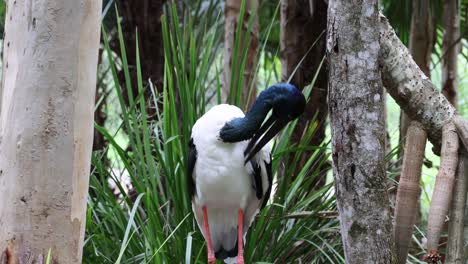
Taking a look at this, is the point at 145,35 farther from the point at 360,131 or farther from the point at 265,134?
the point at 360,131

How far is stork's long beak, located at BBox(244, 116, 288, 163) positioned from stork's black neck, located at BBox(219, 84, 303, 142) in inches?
1.0

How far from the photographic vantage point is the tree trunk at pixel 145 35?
18.4 ft

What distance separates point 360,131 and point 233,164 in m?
1.41

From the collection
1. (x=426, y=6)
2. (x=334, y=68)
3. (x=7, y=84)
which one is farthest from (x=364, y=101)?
(x=426, y=6)

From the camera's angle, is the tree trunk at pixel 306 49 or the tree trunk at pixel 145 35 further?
the tree trunk at pixel 145 35

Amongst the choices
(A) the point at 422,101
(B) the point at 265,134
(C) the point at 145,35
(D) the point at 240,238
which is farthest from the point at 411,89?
(C) the point at 145,35

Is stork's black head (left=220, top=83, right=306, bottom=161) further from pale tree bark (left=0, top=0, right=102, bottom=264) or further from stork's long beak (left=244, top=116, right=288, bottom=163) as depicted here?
pale tree bark (left=0, top=0, right=102, bottom=264)

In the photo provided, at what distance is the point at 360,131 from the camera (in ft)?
8.00

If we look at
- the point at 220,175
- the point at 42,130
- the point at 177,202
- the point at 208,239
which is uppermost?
the point at 42,130

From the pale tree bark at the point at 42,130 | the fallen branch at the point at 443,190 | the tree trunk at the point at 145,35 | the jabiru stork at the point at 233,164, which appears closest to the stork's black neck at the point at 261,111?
the jabiru stork at the point at 233,164

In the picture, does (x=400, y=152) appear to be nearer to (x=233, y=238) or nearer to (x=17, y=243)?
(x=233, y=238)

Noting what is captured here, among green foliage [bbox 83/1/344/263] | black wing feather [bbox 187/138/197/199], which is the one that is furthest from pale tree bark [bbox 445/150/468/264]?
black wing feather [bbox 187/138/197/199]

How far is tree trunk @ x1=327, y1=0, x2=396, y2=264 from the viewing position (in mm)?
2441

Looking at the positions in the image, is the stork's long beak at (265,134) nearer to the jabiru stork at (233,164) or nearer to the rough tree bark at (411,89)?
the jabiru stork at (233,164)
